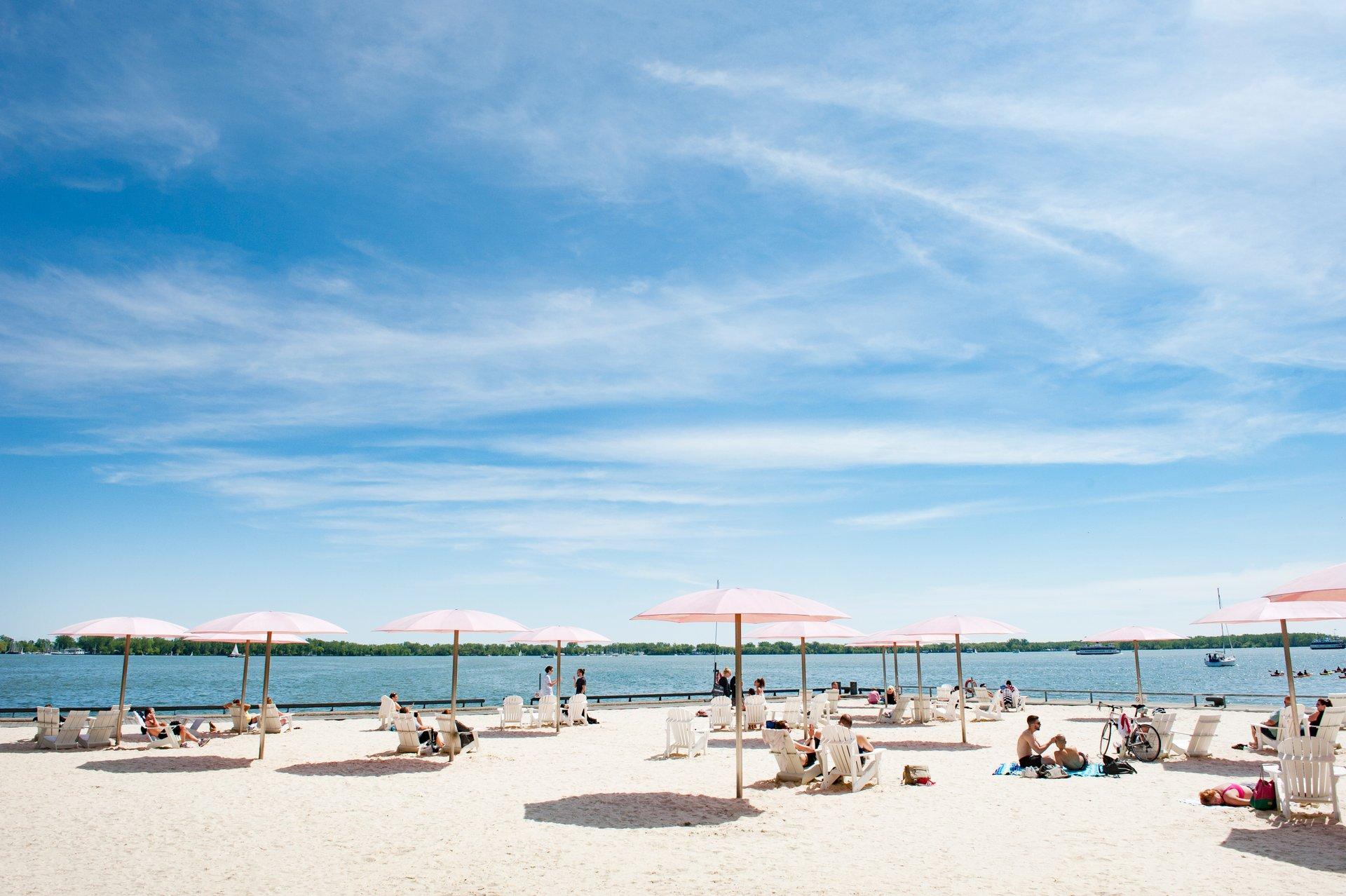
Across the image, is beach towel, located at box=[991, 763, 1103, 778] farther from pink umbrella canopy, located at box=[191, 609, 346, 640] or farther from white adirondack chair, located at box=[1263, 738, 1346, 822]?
pink umbrella canopy, located at box=[191, 609, 346, 640]

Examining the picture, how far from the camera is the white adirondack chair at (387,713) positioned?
18266 mm

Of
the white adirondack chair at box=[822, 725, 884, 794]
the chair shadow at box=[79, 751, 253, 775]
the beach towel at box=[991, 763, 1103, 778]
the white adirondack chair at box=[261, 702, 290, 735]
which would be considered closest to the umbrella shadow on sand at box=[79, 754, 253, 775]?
→ the chair shadow at box=[79, 751, 253, 775]

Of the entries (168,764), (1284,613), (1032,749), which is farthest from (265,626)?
(1284,613)

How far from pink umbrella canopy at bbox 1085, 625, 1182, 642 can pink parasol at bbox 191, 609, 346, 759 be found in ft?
58.1

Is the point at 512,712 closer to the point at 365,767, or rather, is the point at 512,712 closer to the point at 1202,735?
the point at 365,767

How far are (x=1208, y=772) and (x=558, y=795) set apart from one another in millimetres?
9674

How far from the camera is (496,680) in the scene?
91.7 m

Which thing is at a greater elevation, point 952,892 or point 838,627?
point 838,627

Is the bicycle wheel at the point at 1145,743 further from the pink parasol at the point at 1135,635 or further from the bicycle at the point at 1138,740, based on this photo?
the pink parasol at the point at 1135,635

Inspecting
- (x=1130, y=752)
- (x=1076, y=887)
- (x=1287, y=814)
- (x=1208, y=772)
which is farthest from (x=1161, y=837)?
(x=1130, y=752)

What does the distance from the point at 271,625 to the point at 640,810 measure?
750 centimetres

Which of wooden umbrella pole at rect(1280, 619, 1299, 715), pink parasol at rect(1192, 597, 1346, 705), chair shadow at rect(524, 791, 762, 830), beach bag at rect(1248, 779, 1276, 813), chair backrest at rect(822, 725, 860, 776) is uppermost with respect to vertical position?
pink parasol at rect(1192, 597, 1346, 705)

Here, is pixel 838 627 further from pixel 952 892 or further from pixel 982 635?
pixel 952 892

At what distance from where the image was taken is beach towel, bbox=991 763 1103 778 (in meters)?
12.6
